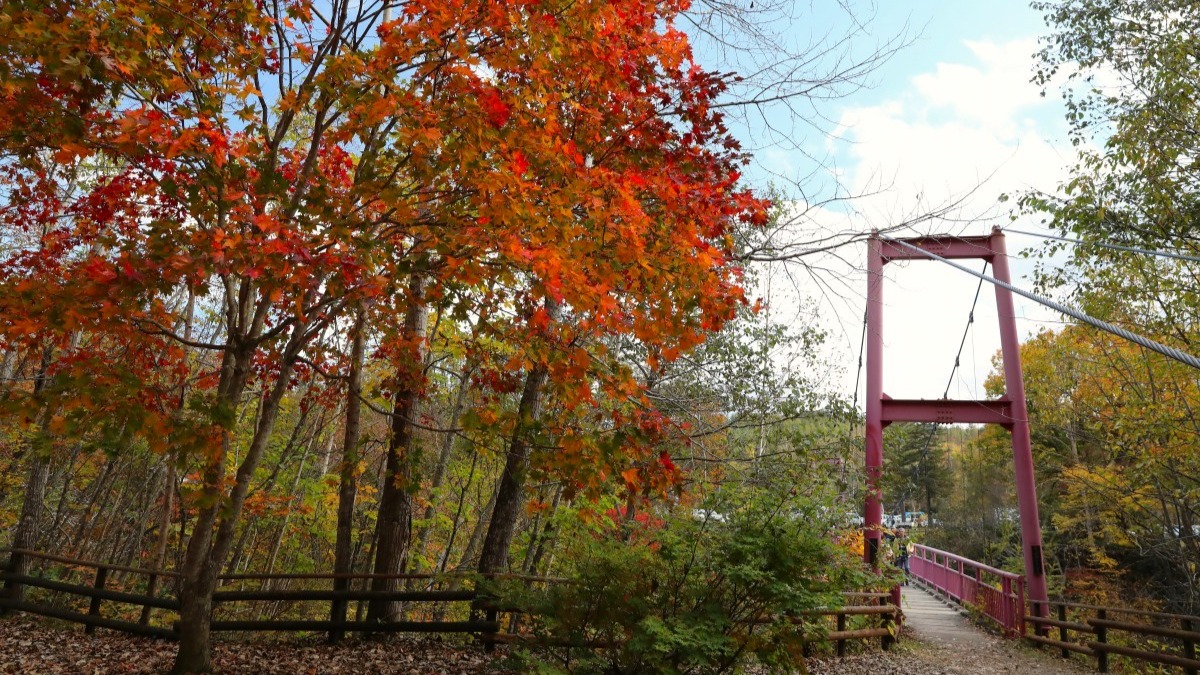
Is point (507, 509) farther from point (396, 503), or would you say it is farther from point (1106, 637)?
point (1106, 637)

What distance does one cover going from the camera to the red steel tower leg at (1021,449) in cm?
967

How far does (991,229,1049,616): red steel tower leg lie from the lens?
381 inches

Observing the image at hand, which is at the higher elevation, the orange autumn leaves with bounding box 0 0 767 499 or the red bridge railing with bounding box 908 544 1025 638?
the orange autumn leaves with bounding box 0 0 767 499

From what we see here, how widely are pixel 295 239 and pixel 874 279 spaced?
8.27m

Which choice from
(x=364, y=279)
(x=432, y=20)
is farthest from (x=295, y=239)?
(x=432, y=20)

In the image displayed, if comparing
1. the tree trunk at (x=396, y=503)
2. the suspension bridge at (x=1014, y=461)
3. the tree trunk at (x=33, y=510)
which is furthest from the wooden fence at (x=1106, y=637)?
the tree trunk at (x=33, y=510)

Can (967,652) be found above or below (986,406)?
below

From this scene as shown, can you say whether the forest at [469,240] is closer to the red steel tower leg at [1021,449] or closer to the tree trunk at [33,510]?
the tree trunk at [33,510]

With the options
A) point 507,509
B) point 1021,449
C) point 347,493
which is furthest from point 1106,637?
point 347,493

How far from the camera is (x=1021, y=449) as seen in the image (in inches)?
394

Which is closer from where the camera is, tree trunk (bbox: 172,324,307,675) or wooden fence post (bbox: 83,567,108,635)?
tree trunk (bbox: 172,324,307,675)

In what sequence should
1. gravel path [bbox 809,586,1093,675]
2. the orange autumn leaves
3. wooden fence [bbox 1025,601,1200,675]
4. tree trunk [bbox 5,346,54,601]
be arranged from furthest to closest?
tree trunk [bbox 5,346,54,601]
gravel path [bbox 809,586,1093,675]
wooden fence [bbox 1025,601,1200,675]
the orange autumn leaves

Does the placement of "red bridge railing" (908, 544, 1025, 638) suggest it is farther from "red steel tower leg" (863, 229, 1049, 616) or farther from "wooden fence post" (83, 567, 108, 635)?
"wooden fence post" (83, 567, 108, 635)

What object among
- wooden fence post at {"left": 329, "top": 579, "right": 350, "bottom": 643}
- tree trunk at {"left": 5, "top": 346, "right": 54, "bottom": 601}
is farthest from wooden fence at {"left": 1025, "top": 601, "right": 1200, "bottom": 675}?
tree trunk at {"left": 5, "top": 346, "right": 54, "bottom": 601}
